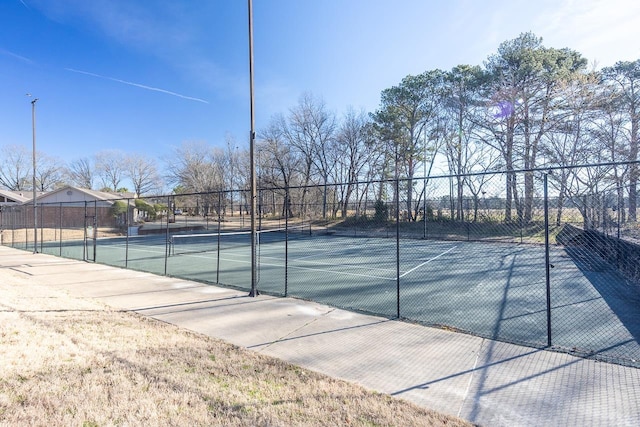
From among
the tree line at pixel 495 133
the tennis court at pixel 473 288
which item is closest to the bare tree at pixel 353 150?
the tree line at pixel 495 133

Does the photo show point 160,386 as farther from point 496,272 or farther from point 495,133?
point 495,133

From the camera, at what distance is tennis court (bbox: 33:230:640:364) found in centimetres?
500

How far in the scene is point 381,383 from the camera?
325cm

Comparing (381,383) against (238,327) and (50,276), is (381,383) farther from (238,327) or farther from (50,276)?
(50,276)

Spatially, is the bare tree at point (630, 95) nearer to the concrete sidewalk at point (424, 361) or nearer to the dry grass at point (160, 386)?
the concrete sidewalk at point (424, 361)

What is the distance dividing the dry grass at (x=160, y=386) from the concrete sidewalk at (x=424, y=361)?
0.34 m

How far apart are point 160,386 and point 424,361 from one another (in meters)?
2.75

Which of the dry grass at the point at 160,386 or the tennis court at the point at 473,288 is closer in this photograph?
the dry grass at the point at 160,386

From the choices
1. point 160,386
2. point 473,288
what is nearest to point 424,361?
point 160,386

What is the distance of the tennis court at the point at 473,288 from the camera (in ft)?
16.4

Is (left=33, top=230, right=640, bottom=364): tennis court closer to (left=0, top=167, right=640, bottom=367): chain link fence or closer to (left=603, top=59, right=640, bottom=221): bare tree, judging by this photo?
(left=0, top=167, right=640, bottom=367): chain link fence

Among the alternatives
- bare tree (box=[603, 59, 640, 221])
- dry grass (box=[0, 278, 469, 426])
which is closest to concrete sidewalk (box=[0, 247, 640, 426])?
dry grass (box=[0, 278, 469, 426])

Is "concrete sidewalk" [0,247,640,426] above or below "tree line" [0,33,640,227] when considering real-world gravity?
below

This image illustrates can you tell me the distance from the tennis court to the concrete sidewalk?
0.58 m
